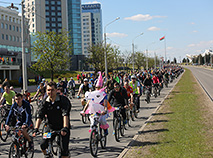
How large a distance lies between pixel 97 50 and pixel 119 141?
4295 cm

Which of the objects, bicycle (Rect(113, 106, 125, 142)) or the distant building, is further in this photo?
the distant building

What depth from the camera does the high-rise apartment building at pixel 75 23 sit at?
372ft

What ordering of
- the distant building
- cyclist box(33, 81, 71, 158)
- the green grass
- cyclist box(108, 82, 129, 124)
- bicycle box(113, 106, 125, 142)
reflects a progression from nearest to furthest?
cyclist box(33, 81, 71, 158) → the green grass → bicycle box(113, 106, 125, 142) → cyclist box(108, 82, 129, 124) → the distant building

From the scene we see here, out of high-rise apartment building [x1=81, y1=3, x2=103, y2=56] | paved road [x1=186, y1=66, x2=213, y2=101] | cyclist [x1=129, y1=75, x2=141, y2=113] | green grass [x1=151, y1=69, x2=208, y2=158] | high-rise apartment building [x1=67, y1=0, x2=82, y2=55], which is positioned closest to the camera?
green grass [x1=151, y1=69, x2=208, y2=158]

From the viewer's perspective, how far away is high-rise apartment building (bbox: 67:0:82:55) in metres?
113

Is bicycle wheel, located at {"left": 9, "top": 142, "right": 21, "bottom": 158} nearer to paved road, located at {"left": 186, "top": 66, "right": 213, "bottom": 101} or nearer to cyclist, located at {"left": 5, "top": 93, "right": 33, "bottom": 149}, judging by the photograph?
cyclist, located at {"left": 5, "top": 93, "right": 33, "bottom": 149}

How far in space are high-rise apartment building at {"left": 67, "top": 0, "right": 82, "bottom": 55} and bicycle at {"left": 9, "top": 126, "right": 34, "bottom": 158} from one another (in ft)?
351

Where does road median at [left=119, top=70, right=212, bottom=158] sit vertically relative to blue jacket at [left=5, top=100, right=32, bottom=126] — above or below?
below

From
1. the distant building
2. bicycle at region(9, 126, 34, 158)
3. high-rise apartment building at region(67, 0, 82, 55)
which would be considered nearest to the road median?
Result: bicycle at region(9, 126, 34, 158)

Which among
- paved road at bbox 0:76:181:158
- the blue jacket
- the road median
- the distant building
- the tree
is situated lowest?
paved road at bbox 0:76:181:158

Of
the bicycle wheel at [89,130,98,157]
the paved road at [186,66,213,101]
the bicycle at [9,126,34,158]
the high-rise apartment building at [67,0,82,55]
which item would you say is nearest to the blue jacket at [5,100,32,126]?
the bicycle at [9,126,34,158]

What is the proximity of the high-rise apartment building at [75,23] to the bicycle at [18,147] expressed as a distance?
4208 inches

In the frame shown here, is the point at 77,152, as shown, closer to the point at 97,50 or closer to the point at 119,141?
the point at 119,141

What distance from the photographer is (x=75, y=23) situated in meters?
114
